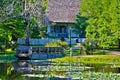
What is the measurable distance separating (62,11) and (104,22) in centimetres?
2665

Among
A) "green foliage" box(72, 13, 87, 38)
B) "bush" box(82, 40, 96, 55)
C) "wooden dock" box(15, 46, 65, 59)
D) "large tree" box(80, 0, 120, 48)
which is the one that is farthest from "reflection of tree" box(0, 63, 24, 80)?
"green foliage" box(72, 13, 87, 38)

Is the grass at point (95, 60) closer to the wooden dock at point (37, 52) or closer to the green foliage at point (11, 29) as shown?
the wooden dock at point (37, 52)

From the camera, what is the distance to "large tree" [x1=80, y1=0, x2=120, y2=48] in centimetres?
4262

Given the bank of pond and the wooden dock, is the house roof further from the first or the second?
the bank of pond

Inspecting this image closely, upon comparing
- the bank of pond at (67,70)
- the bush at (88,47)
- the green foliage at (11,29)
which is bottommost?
the bush at (88,47)

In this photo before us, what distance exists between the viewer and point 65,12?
70812mm

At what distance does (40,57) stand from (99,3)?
9.14m

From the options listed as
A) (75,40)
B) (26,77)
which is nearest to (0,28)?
(75,40)

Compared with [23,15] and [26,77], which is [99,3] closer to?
[23,15]

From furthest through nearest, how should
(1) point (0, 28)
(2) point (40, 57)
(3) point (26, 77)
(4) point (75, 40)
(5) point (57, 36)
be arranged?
(5) point (57, 36)
(4) point (75, 40)
(1) point (0, 28)
(2) point (40, 57)
(3) point (26, 77)

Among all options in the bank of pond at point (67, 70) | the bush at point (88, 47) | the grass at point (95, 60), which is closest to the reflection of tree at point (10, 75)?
the bank of pond at point (67, 70)

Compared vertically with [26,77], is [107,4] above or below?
above

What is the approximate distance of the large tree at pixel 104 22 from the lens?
42625mm

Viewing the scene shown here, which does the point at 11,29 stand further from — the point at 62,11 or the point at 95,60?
the point at 62,11
